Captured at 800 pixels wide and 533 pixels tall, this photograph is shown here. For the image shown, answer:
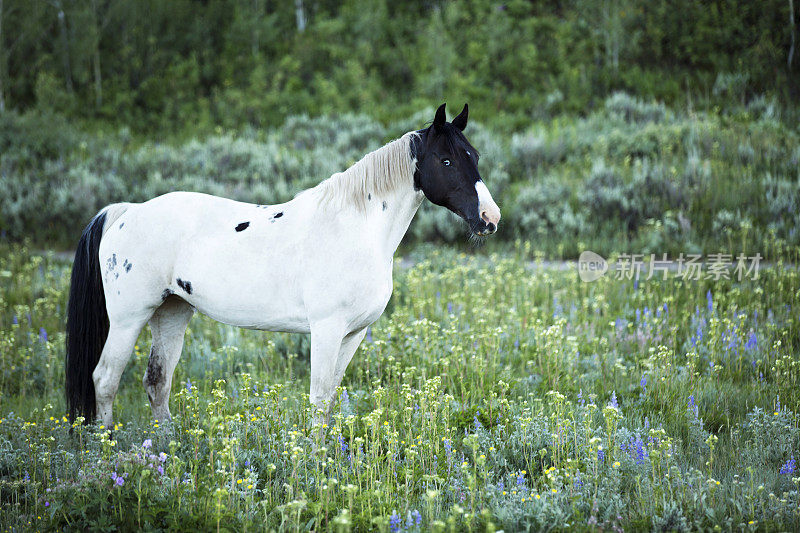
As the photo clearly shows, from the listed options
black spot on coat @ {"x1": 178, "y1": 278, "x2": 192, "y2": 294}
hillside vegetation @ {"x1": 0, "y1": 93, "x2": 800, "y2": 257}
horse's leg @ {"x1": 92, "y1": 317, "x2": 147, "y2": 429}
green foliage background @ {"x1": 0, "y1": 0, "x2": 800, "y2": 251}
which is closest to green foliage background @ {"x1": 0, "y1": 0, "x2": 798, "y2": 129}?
green foliage background @ {"x1": 0, "y1": 0, "x2": 800, "y2": 251}

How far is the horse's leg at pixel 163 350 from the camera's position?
4.88 meters

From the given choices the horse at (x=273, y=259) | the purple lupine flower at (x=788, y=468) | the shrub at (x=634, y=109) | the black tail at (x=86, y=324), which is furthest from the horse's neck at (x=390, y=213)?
the shrub at (x=634, y=109)

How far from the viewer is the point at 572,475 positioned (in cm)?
363

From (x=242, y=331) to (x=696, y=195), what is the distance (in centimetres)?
792

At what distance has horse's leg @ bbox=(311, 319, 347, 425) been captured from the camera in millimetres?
4082

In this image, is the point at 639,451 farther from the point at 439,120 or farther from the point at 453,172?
the point at 439,120

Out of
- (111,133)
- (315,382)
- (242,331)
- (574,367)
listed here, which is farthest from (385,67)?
(315,382)

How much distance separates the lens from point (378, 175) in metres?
4.20

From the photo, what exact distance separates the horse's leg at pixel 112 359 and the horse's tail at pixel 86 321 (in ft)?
0.34

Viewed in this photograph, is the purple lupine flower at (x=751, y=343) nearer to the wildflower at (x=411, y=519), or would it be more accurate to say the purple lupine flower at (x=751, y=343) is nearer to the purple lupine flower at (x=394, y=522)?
the wildflower at (x=411, y=519)

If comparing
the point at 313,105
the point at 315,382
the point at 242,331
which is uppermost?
the point at 313,105

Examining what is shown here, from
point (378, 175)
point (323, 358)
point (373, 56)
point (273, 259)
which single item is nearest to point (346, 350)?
point (323, 358)

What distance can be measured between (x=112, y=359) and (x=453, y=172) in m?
2.76

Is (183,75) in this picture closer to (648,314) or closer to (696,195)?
(696,195)
